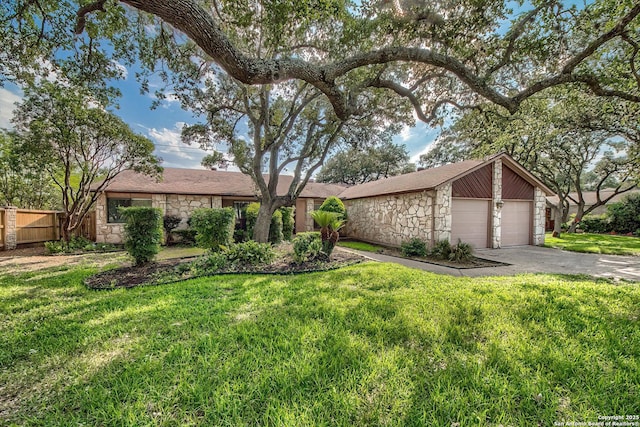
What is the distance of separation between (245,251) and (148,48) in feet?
21.6

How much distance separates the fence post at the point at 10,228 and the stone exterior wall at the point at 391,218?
16.1m

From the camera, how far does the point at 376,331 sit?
2.96m

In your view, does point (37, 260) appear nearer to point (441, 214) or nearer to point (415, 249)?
point (415, 249)

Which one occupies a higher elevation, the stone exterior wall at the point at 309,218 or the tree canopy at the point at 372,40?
the tree canopy at the point at 372,40

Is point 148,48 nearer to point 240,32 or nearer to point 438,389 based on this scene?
point 240,32

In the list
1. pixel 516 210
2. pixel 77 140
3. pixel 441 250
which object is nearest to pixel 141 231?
pixel 77 140

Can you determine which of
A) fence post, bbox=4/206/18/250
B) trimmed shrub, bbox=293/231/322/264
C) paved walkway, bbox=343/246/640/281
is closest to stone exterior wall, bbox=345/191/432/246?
paved walkway, bbox=343/246/640/281

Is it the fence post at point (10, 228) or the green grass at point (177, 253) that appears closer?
the green grass at point (177, 253)

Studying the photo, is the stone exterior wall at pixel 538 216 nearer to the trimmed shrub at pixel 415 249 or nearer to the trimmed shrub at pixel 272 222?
the trimmed shrub at pixel 415 249

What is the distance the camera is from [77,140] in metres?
9.12

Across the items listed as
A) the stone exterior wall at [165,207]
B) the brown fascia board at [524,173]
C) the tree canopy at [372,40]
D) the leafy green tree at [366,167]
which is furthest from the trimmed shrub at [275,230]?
the leafy green tree at [366,167]

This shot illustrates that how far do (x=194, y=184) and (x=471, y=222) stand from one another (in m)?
14.7

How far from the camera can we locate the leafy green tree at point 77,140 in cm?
840

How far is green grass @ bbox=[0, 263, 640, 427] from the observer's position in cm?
185
